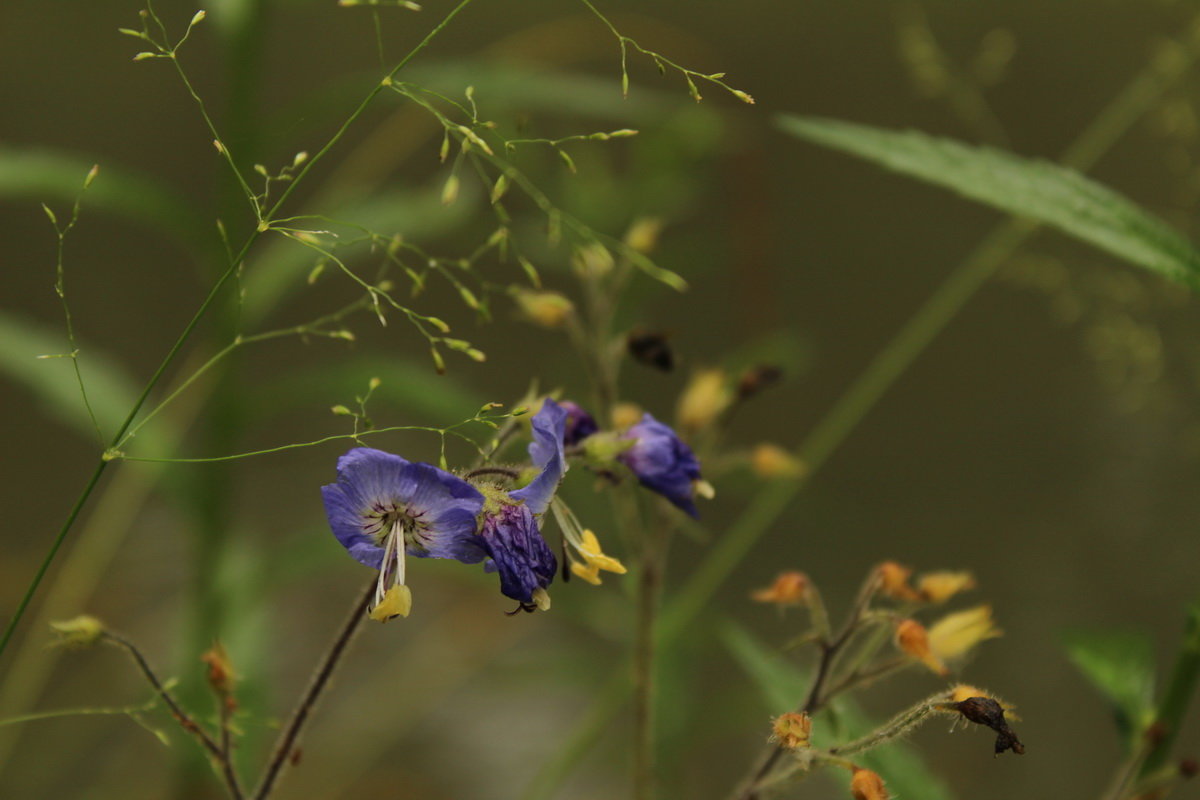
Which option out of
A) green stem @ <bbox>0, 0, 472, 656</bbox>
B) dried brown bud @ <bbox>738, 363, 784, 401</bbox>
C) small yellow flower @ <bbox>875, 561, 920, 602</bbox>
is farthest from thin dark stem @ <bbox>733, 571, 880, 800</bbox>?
green stem @ <bbox>0, 0, 472, 656</bbox>

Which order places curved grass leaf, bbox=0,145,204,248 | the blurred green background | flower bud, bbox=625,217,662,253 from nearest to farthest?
flower bud, bbox=625,217,662,253 < curved grass leaf, bbox=0,145,204,248 < the blurred green background

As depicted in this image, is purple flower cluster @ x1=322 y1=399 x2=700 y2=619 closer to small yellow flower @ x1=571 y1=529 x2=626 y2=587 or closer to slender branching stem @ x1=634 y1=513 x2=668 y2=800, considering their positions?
small yellow flower @ x1=571 y1=529 x2=626 y2=587

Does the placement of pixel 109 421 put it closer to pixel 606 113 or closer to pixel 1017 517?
pixel 606 113

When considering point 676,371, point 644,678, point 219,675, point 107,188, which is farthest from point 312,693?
point 676,371

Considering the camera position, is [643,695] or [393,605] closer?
[393,605]

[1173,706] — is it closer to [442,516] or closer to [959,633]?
[959,633]

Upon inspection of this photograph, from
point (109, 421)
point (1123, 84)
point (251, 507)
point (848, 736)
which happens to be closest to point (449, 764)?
point (251, 507)

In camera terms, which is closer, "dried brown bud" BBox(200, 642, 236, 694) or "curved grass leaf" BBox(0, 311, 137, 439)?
"dried brown bud" BBox(200, 642, 236, 694)
